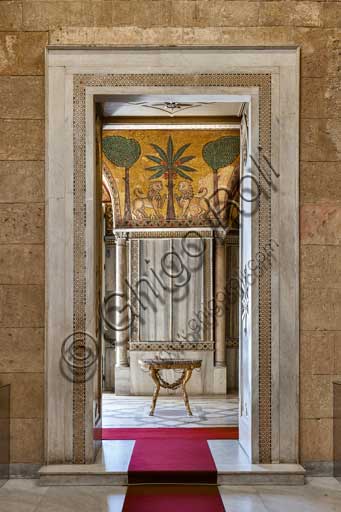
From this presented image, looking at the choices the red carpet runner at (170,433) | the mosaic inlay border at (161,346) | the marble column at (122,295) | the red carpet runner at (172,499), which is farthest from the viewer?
the marble column at (122,295)

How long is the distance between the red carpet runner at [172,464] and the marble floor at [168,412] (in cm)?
170

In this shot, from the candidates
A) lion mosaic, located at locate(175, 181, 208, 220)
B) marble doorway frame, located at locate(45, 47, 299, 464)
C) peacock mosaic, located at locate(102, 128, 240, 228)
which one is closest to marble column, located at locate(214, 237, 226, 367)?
peacock mosaic, located at locate(102, 128, 240, 228)

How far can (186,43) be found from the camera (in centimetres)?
586

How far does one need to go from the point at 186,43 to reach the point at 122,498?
3.79 m

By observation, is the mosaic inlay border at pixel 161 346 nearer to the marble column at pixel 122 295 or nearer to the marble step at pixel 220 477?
the marble column at pixel 122 295

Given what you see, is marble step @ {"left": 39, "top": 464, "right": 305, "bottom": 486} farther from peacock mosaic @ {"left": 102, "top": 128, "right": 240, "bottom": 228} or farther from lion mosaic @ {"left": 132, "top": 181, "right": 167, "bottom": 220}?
lion mosaic @ {"left": 132, "top": 181, "right": 167, "bottom": 220}

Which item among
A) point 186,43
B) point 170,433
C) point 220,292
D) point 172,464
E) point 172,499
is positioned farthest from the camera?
point 220,292

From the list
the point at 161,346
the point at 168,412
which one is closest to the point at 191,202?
the point at 161,346

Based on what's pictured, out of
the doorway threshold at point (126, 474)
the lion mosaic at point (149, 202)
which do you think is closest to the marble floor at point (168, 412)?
the doorway threshold at point (126, 474)

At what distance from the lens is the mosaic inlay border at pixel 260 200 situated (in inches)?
229

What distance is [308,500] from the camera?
5.09 meters

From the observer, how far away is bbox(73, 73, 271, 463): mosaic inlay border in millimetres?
5805

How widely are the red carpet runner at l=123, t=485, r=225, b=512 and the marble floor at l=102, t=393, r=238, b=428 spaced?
8.70 ft

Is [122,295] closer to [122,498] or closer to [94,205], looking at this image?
[94,205]
